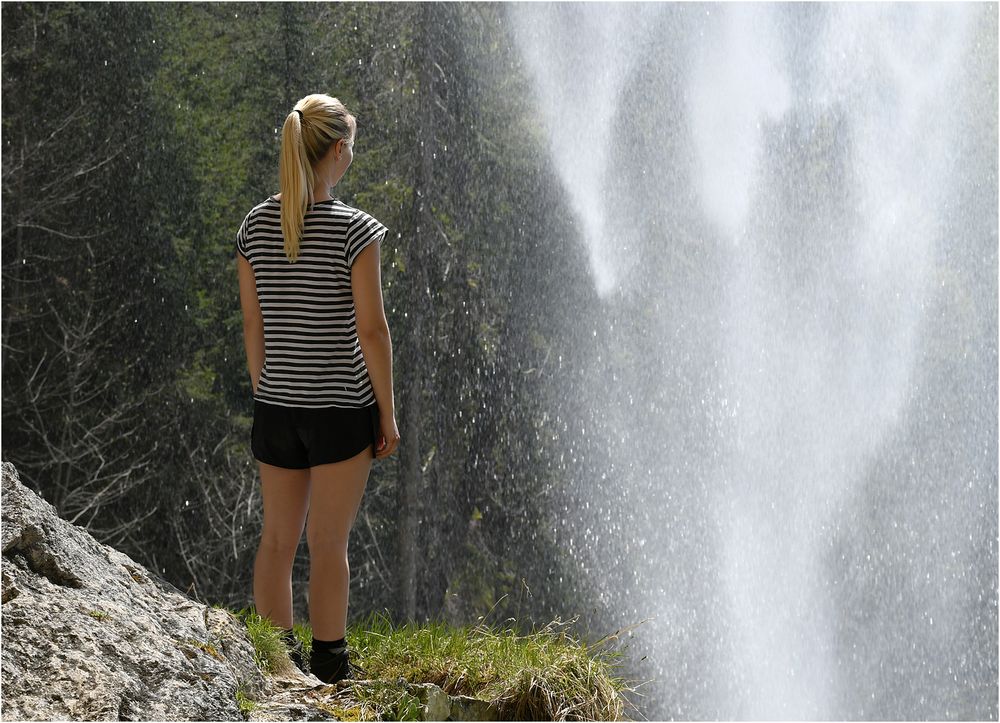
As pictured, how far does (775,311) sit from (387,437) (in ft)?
21.3

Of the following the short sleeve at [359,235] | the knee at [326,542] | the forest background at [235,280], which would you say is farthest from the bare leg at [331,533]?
the forest background at [235,280]

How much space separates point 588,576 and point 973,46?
5044 mm

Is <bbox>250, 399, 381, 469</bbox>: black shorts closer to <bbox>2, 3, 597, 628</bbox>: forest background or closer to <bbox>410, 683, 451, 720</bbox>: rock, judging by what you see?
<bbox>410, 683, 451, 720</bbox>: rock

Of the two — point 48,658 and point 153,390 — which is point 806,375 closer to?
point 153,390

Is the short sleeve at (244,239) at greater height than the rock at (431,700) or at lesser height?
greater

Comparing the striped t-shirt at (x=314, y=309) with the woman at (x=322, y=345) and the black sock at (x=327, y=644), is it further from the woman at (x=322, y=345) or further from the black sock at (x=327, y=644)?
the black sock at (x=327, y=644)

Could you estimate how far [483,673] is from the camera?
2.39 meters

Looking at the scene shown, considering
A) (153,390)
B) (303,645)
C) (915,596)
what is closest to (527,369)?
(153,390)

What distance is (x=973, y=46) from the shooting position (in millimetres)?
8648

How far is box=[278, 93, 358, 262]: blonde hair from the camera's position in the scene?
2.14m

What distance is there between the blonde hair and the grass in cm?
80

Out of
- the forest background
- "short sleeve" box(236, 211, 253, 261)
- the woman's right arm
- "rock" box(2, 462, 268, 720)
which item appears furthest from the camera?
the forest background

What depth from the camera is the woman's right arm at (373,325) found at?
210 cm

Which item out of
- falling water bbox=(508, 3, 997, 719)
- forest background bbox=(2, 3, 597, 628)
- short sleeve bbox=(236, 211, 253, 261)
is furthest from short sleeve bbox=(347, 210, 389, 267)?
falling water bbox=(508, 3, 997, 719)
